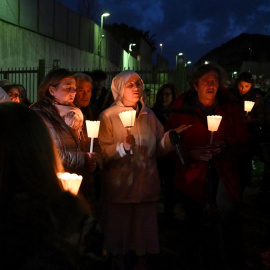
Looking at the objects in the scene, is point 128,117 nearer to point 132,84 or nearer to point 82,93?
point 132,84

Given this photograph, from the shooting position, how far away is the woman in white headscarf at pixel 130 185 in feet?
14.0

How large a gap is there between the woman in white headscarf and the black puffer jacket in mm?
415

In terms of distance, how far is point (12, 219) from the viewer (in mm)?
1646

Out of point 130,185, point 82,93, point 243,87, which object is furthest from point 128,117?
point 243,87

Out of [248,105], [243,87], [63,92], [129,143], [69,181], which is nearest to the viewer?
[69,181]

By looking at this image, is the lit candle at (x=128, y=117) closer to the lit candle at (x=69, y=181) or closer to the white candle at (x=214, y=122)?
the white candle at (x=214, y=122)

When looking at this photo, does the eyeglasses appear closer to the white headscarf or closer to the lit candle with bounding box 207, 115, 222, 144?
the white headscarf

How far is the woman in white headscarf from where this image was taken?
4270 mm

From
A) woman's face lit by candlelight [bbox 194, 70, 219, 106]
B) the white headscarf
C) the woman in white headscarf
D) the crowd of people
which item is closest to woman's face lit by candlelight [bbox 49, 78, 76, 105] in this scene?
the crowd of people

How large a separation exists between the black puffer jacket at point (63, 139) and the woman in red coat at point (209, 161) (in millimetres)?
1134

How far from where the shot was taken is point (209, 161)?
4.25 metres

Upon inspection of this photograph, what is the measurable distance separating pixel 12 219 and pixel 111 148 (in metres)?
2.57

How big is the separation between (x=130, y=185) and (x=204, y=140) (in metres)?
0.95

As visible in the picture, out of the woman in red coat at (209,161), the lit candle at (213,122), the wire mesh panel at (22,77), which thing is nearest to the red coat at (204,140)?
the woman in red coat at (209,161)
